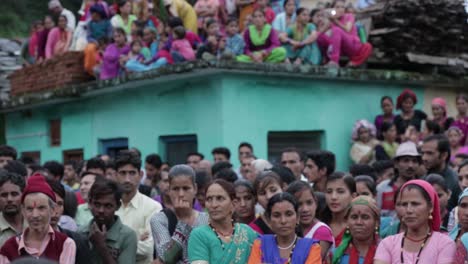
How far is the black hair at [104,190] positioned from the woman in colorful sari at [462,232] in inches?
102

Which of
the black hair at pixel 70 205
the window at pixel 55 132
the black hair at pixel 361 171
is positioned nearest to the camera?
the black hair at pixel 70 205

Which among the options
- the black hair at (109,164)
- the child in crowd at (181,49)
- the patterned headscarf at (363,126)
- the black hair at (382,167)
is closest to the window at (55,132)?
the child in crowd at (181,49)

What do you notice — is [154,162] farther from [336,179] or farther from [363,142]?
[336,179]

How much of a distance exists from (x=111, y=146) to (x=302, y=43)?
4.48 metres

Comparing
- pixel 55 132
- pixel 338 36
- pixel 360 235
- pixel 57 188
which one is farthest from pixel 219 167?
pixel 55 132

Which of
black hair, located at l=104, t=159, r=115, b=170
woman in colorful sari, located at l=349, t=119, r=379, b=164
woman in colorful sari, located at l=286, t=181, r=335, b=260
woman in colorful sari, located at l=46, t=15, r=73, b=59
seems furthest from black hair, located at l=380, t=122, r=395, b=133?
woman in colorful sari, located at l=46, t=15, r=73, b=59

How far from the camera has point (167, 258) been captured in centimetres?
713

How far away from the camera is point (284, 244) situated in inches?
263

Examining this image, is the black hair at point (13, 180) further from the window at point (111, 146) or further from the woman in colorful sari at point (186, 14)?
the window at point (111, 146)

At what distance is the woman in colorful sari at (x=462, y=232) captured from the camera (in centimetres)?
634

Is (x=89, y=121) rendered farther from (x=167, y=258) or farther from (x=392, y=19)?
(x=167, y=258)

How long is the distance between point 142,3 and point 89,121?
7.65 ft

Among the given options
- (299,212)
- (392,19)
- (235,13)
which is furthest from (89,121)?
(299,212)

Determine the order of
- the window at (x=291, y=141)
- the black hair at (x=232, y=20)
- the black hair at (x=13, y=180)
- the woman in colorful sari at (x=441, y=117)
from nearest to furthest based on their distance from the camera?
the black hair at (x=13, y=180), the woman in colorful sari at (x=441, y=117), the window at (x=291, y=141), the black hair at (x=232, y=20)
